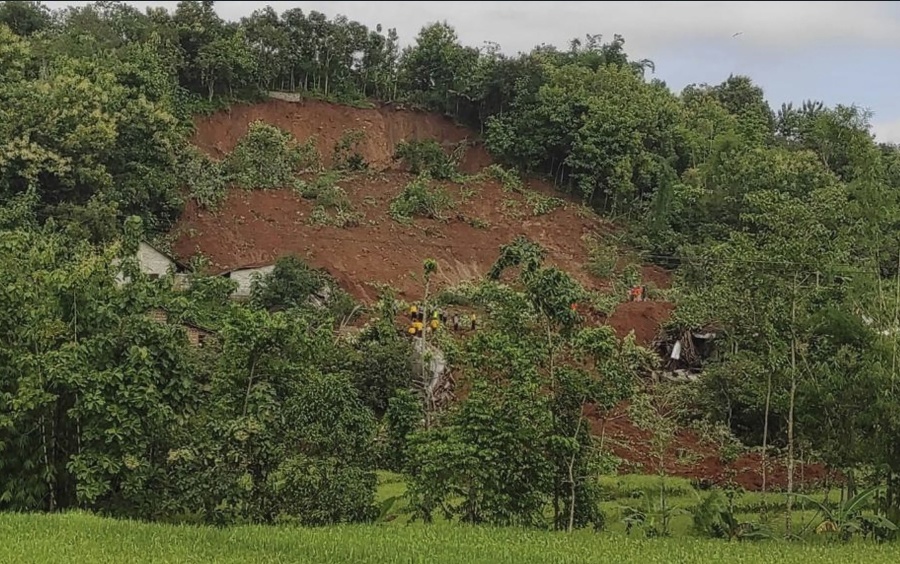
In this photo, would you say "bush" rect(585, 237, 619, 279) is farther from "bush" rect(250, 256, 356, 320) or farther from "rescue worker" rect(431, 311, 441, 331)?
"rescue worker" rect(431, 311, 441, 331)

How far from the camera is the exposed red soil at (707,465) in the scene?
1967cm

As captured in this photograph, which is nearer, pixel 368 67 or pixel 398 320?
pixel 398 320

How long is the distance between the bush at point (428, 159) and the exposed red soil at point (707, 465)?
1032 inches

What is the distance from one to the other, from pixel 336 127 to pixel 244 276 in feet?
63.4

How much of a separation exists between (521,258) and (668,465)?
8.84 m

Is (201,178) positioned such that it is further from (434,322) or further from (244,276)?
(434,322)

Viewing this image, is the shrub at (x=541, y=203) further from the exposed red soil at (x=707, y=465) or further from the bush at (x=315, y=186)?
the exposed red soil at (x=707, y=465)

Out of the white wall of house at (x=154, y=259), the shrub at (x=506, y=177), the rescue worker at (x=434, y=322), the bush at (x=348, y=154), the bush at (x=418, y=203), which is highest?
the bush at (x=348, y=154)

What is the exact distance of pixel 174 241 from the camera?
119 feet

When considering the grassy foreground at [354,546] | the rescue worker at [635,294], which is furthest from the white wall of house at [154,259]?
the grassy foreground at [354,546]

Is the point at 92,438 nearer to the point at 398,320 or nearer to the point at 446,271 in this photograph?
the point at 398,320

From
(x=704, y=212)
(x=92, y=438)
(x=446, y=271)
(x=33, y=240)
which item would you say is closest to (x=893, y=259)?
(x=92, y=438)

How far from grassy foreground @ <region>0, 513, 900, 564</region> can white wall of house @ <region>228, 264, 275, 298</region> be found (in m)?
19.9

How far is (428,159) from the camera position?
47.5 meters
